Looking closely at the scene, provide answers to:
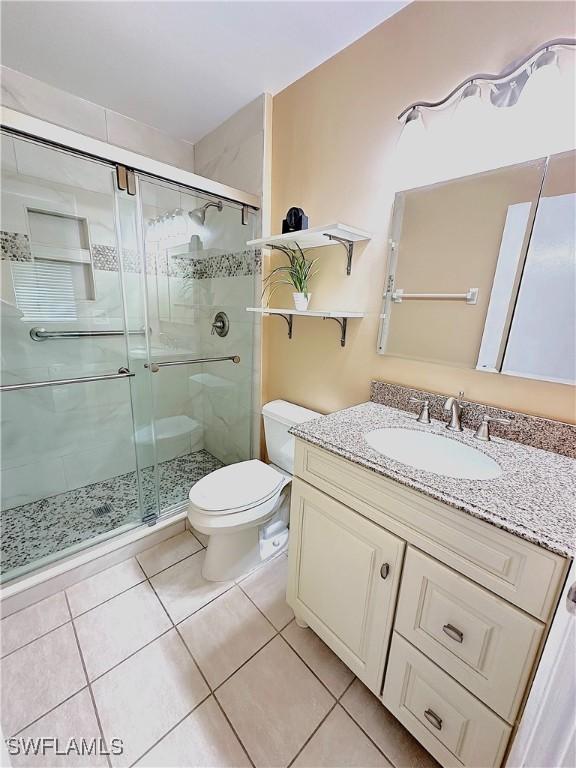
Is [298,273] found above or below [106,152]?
below

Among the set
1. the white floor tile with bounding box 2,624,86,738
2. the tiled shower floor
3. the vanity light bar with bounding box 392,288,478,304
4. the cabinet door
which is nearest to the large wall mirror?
the vanity light bar with bounding box 392,288,478,304

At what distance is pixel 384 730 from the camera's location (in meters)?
0.95

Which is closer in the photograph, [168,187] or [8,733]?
[8,733]

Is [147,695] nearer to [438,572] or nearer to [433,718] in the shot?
[433,718]

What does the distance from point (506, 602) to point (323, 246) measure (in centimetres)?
141

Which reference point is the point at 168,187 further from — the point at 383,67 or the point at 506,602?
the point at 506,602

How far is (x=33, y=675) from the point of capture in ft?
3.45

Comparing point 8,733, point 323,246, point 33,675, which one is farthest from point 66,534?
point 323,246

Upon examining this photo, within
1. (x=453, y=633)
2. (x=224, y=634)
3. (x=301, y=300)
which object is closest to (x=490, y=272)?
(x=301, y=300)

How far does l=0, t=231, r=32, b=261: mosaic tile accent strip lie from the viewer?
159 centimetres

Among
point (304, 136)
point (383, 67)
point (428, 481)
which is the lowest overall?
point (428, 481)

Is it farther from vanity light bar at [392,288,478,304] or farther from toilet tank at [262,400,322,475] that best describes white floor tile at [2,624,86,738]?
vanity light bar at [392,288,478,304]

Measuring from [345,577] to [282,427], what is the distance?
76cm

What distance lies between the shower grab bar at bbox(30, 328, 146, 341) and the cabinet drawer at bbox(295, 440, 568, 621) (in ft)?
4.27
